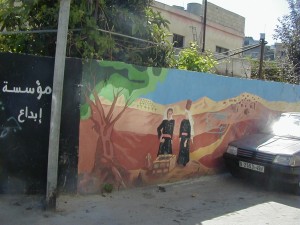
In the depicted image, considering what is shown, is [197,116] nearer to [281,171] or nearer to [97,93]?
[281,171]

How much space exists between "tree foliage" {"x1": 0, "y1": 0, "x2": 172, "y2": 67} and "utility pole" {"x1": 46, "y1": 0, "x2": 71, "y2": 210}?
799 millimetres

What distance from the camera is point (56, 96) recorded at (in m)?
4.84

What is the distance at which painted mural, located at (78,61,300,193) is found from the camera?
553 cm


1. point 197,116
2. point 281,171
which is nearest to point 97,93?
point 197,116

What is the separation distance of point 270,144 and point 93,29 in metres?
3.89

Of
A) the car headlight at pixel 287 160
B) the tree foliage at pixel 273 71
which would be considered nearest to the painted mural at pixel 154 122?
the car headlight at pixel 287 160

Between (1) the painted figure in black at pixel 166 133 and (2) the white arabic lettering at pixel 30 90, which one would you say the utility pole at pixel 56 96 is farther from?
(1) the painted figure in black at pixel 166 133

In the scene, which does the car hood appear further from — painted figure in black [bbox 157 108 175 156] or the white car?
painted figure in black [bbox 157 108 175 156]

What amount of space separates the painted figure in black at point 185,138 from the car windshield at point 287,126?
6.41 feet

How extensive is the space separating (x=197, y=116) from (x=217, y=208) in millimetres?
2063

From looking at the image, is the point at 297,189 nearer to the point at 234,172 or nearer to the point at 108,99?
the point at 234,172

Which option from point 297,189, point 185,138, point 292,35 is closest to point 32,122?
point 185,138

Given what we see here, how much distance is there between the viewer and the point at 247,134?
8430 millimetres

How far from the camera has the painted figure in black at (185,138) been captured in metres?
6.82
